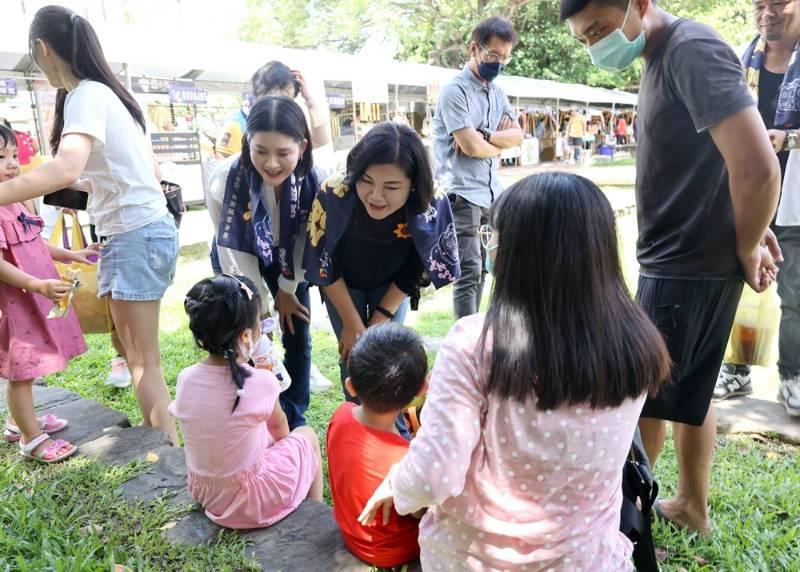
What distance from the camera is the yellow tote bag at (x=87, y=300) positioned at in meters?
2.95

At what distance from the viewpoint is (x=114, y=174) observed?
229cm

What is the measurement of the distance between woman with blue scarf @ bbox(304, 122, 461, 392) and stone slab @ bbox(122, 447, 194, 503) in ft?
2.55

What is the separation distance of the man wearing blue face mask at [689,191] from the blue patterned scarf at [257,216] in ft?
3.93

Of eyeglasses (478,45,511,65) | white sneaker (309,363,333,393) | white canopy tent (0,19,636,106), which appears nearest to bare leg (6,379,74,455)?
white sneaker (309,363,333,393)

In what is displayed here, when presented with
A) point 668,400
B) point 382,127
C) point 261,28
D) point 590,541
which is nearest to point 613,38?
point 382,127

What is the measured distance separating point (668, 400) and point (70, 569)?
1.89 m

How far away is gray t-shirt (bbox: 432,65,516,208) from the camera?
11.4 feet

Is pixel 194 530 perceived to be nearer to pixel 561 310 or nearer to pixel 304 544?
pixel 304 544

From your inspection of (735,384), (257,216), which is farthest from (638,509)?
(735,384)

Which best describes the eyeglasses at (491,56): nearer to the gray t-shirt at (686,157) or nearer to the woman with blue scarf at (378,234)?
the woman with blue scarf at (378,234)

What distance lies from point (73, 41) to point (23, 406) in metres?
1.47

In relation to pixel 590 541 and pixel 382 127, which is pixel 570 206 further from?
pixel 382 127

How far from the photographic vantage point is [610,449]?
1252 mm

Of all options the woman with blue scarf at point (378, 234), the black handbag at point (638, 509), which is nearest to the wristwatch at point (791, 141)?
the woman with blue scarf at point (378, 234)
